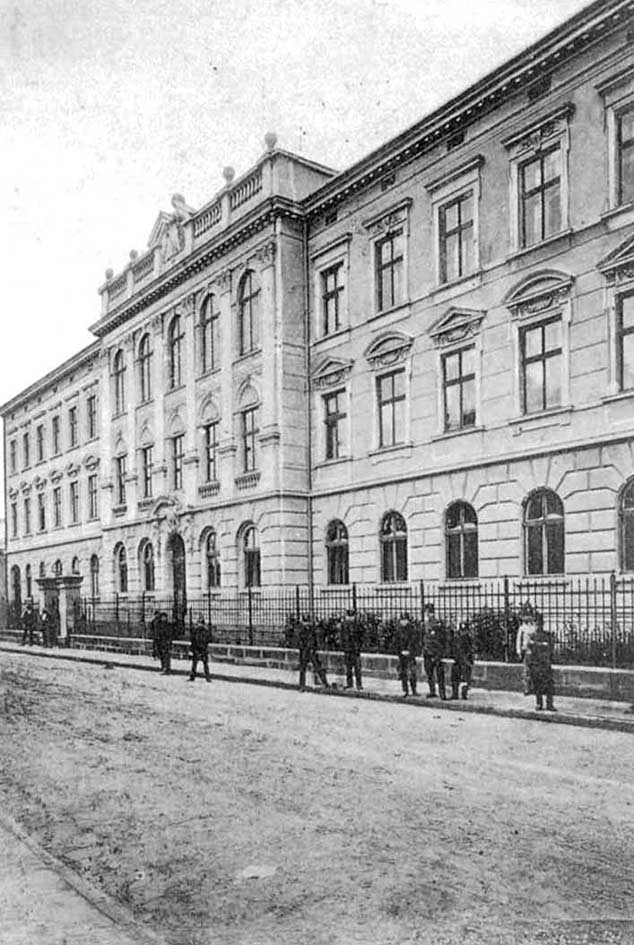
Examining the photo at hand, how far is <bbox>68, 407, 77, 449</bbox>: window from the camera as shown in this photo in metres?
43.7

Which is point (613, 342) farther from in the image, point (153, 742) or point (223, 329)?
point (223, 329)

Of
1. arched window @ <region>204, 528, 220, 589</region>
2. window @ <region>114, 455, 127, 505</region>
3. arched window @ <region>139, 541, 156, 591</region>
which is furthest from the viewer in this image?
window @ <region>114, 455, 127, 505</region>

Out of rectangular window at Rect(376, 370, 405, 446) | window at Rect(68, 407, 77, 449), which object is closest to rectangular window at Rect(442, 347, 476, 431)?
rectangular window at Rect(376, 370, 405, 446)

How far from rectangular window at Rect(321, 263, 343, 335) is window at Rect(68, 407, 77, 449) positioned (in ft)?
70.1

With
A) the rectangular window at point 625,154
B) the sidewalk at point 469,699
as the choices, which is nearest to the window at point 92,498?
the sidewalk at point 469,699

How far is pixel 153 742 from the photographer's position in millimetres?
10977

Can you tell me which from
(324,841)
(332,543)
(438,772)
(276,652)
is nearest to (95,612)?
(332,543)

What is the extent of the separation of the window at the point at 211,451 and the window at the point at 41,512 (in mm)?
20298

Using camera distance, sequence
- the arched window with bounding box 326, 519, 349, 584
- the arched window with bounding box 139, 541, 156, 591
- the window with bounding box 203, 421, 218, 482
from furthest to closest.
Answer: the arched window with bounding box 139, 541, 156, 591
the window with bounding box 203, 421, 218, 482
the arched window with bounding box 326, 519, 349, 584

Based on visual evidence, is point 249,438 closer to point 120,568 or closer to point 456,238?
point 456,238

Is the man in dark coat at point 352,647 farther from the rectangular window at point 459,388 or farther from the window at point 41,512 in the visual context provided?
the window at point 41,512

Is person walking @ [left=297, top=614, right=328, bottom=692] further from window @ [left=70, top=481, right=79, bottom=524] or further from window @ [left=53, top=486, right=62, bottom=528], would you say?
window @ [left=53, top=486, right=62, bottom=528]

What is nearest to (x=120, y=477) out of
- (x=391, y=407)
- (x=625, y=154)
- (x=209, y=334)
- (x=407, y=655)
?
(x=209, y=334)

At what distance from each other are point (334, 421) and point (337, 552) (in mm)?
3941
